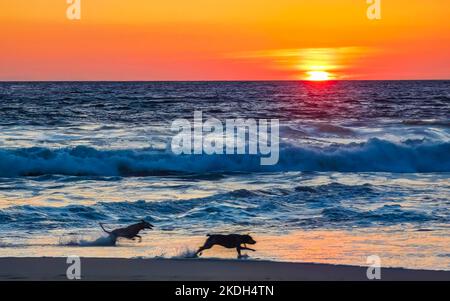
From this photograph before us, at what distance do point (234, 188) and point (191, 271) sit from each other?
28.1ft

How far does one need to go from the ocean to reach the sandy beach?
501 mm

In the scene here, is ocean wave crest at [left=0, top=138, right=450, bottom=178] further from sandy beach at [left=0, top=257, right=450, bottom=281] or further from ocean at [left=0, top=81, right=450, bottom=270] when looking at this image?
sandy beach at [left=0, top=257, right=450, bottom=281]

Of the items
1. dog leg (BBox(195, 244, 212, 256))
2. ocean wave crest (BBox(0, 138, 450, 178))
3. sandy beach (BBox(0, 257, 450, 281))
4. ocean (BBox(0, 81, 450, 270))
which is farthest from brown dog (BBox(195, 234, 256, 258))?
ocean wave crest (BBox(0, 138, 450, 178))

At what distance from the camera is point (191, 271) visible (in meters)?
8.39

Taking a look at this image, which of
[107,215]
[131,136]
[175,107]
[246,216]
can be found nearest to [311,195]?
[246,216]

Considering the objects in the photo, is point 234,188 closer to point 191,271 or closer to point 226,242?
point 226,242

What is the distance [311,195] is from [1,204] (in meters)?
5.44

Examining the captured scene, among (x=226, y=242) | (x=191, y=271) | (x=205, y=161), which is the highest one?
(x=205, y=161)

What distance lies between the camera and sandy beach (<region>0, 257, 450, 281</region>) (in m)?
7.98

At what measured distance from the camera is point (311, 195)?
1519cm

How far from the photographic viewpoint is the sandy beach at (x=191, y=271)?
7984 millimetres

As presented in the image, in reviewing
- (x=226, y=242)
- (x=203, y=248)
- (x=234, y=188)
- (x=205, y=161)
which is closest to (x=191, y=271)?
(x=203, y=248)

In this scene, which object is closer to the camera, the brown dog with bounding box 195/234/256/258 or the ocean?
the brown dog with bounding box 195/234/256/258

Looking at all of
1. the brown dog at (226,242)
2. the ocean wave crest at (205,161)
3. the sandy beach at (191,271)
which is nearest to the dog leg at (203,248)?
the brown dog at (226,242)
